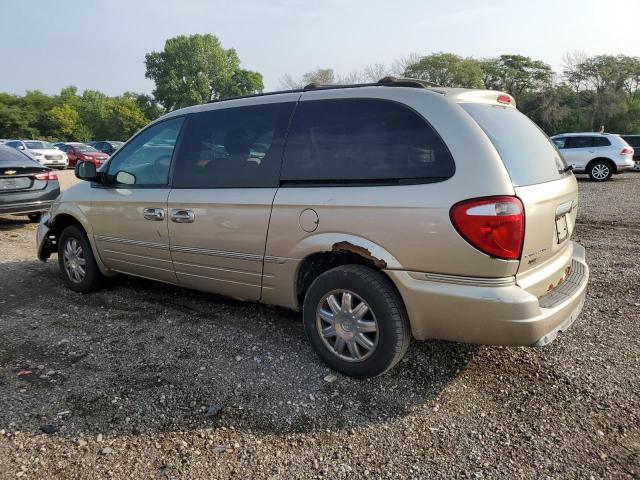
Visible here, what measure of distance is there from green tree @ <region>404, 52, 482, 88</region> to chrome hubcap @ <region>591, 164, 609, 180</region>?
4901 centimetres

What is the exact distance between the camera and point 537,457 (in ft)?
7.75

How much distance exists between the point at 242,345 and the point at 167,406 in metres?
0.86

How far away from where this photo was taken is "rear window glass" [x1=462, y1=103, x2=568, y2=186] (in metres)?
2.66

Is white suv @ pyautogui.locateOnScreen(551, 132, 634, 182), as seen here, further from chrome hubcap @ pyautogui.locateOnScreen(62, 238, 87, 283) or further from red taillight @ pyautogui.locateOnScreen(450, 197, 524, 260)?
chrome hubcap @ pyautogui.locateOnScreen(62, 238, 87, 283)

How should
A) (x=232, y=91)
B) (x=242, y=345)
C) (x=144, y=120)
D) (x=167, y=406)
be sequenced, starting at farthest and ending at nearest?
(x=232, y=91)
(x=144, y=120)
(x=242, y=345)
(x=167, y=406)

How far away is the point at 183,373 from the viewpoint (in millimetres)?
3174

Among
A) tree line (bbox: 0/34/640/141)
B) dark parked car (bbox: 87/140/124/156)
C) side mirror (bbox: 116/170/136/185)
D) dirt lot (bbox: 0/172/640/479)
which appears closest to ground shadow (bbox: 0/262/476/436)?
dirt lot (bbox: 0/172/640/479)

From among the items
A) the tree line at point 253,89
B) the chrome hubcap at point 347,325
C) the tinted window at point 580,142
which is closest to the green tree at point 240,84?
the tree line at point 253,89

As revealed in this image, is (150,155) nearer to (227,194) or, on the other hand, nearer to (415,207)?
(227,194)

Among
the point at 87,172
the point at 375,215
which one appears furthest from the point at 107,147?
the point at 375,215

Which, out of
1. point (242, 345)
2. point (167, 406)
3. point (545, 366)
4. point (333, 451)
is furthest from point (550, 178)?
point (167, 406)

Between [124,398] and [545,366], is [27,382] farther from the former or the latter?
[545,366]

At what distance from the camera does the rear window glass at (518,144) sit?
266cm

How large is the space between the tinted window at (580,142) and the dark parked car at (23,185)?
16178 mm
